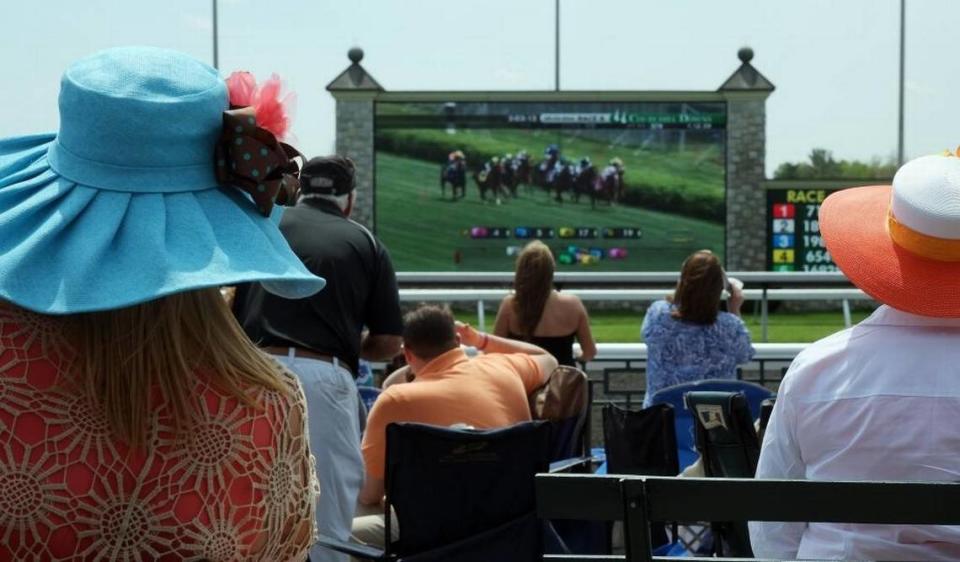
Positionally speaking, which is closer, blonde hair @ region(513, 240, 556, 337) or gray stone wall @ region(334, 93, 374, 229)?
blonde hair @ region(513, 240, 556, 337)

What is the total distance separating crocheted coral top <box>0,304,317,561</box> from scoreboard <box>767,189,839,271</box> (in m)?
26.9

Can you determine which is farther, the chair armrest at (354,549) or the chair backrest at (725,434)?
the chair armrest at (354,549)

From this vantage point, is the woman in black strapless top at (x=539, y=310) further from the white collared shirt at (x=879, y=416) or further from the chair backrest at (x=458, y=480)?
the white collared shirt at (x=879, y=416)

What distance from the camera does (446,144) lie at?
102ft

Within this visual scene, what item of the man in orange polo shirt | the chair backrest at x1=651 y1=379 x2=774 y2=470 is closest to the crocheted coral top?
the man in orange polo shirt

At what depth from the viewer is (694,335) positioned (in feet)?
23.0

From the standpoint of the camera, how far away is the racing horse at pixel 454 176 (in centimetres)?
3120

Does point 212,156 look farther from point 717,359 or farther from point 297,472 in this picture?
point 717,359

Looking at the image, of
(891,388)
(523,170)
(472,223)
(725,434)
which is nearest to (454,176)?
(472,223)

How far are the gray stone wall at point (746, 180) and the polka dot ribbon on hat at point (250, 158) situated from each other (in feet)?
100

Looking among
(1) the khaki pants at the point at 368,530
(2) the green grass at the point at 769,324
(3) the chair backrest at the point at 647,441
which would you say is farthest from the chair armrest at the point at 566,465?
(2) the green grass at the point at 769,324

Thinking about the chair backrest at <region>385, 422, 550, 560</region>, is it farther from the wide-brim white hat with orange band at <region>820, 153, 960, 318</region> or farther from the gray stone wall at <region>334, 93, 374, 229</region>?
the gray stone wall at <region>334, 93, 374, 229</region>

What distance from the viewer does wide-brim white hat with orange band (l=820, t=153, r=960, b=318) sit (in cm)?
268

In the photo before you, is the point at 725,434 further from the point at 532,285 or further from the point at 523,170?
the point at 523,170
